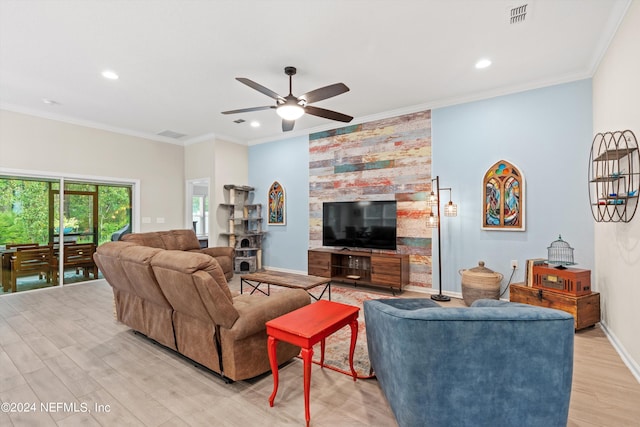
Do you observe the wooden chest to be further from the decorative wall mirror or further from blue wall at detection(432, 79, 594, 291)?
the decorative wall mirror

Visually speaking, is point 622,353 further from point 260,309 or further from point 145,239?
point 145,239

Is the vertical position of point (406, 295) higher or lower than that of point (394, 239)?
lower

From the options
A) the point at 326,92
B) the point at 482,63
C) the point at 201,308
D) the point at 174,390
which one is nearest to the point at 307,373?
the point at 201,308

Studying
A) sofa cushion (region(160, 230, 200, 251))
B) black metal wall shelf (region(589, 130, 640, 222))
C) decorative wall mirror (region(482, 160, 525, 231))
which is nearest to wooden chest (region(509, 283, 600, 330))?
black metal wall shelf (region(589, 130, 640, 222))

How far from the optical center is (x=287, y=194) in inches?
253

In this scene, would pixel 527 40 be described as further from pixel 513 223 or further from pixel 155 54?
pixel 155 54

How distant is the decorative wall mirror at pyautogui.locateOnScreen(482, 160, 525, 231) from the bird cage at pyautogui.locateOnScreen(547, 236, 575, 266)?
39 cm

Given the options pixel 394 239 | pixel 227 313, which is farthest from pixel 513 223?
pixel 227 313

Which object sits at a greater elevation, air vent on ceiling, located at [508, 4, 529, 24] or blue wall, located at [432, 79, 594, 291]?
air vent on ceiling, located at [508, 4, 529, 24]

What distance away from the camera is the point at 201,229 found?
9.72 m

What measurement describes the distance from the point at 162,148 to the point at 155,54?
3.83m

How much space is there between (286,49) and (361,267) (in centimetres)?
350

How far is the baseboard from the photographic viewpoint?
233 centimetres

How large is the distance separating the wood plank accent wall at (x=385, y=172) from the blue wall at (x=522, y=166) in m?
0.26
